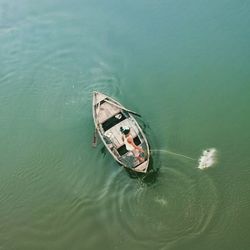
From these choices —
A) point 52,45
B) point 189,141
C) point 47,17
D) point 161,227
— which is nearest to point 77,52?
point 52,45

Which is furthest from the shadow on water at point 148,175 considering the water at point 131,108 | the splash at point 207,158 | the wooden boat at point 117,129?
the splash at point 207,158

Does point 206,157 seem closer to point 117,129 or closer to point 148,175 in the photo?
point 148,175

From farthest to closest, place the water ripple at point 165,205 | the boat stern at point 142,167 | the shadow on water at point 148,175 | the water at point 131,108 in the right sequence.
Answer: the shadow on water at point 148,175 < the boat stern at point 142,167 < the water at point 131,108 < the water ripple at point 165,205

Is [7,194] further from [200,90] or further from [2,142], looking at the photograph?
[200,90]

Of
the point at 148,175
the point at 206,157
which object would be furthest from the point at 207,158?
the point at 148,175

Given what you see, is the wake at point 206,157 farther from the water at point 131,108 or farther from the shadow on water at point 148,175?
the shadow on water at point 148,175

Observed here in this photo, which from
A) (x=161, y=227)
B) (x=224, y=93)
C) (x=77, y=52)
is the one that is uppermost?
(x=77, y=52)
